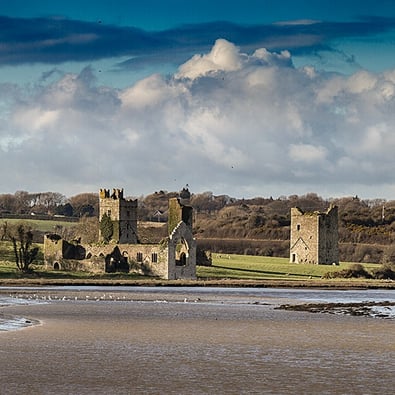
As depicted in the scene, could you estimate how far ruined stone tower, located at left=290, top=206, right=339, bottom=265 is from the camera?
110 m

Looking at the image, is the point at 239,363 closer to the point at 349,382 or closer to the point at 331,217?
the point at 349,382

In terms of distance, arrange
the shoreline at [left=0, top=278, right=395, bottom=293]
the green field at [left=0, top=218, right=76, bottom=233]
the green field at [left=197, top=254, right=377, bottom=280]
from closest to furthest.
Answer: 1. the shoreline at [left=0, top=278, right=395, bottom=293]
2. the green field at [left=197, top=254, right=377, bottom=280]
3. the green field at [left=0, top=218, right=76, bottom=233]

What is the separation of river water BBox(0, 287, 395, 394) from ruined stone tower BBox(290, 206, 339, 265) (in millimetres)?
62622

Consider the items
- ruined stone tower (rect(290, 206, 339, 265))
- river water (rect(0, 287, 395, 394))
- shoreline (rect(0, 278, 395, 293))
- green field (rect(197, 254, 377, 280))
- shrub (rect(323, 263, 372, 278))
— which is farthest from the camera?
ruined stone tower (rect(290, 206, 339, 265))

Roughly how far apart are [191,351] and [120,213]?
2349 inches

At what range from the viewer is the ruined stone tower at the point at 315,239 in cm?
11031

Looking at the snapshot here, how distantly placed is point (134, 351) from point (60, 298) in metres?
25.0

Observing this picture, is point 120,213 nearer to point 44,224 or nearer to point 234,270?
point 234,270

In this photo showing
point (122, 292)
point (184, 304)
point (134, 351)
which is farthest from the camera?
point (122, 292)

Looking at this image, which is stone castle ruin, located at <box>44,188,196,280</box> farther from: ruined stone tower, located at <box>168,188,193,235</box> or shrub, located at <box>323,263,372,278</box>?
shrub, located at <box>323,263,372,278</box>

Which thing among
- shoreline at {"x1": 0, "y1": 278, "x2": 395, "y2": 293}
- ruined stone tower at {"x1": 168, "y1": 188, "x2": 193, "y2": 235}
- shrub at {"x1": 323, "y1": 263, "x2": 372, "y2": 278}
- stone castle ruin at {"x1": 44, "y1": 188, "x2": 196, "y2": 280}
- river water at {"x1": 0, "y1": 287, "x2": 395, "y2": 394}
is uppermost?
ruined stone tower at {"x1": 168, "y1": 188, "x2": 193, "y2": 235}

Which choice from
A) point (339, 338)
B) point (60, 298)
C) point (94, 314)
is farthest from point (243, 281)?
point (339, 338)

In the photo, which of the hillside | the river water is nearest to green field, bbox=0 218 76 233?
the hillside

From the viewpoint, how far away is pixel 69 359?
26719 mm
